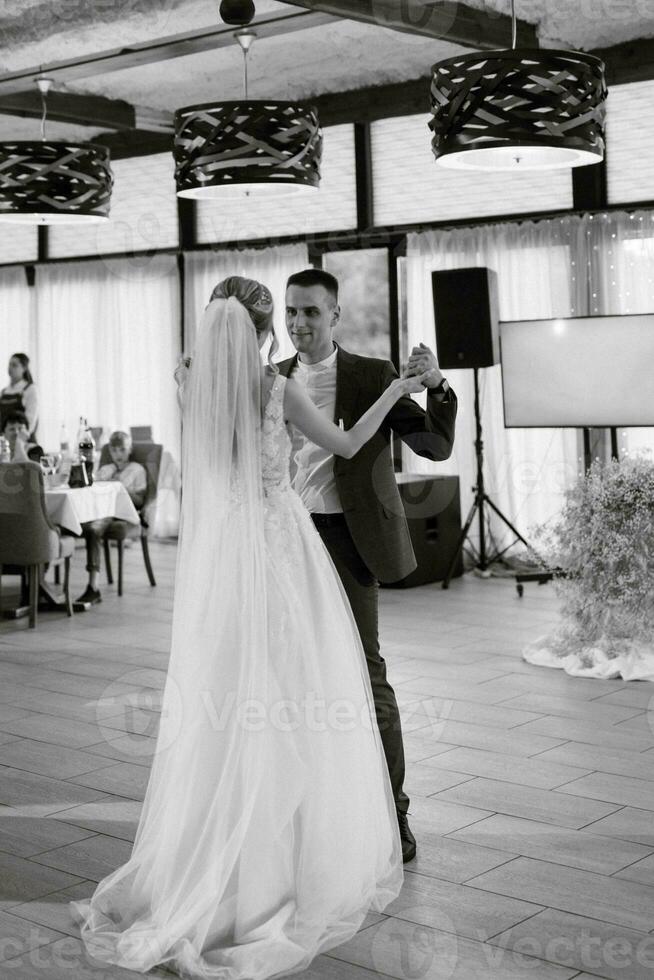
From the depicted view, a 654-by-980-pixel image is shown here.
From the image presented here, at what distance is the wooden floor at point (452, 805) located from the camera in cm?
286

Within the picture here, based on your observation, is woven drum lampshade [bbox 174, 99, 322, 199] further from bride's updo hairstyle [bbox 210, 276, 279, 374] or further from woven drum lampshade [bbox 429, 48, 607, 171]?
bride's updo hairstyle [bbox 210, 276, 279, 374]

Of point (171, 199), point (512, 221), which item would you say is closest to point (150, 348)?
point (171, 199)

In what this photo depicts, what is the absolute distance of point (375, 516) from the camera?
3387 mm

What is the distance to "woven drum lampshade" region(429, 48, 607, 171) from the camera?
3.65 meters

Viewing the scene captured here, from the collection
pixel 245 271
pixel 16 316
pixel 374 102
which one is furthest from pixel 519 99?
pixel 16 316

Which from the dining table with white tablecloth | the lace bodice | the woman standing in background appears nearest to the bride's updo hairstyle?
the lace bodice

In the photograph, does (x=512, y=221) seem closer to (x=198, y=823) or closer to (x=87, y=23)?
(x=87, y=23)

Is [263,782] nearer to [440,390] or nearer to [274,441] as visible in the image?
[274,441]

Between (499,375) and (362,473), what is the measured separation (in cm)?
582

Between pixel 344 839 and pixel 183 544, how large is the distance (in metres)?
0.83

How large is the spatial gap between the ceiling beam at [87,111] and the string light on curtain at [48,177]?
4140mm

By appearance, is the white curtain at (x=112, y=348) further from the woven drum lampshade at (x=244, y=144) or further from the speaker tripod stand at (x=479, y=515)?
the woven drum lampshade at (x=244, y=144)

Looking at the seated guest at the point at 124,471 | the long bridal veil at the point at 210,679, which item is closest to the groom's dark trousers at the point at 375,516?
the long bridal veil at the point at 210,679

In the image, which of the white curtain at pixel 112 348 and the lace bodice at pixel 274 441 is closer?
the lace bodice at pixel 274 441
